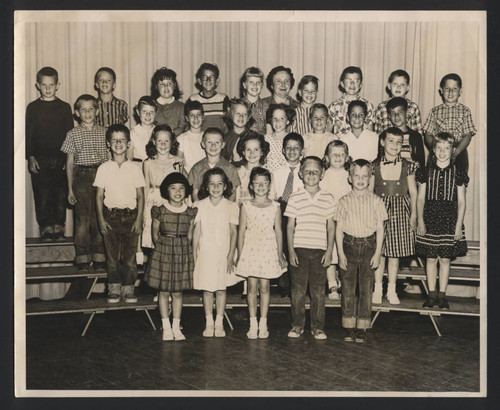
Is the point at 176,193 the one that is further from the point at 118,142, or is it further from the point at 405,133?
the point at 405,133

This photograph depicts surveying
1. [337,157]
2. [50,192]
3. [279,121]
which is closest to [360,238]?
[337,157]

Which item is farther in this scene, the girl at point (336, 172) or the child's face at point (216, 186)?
the girl at point (336, 172)

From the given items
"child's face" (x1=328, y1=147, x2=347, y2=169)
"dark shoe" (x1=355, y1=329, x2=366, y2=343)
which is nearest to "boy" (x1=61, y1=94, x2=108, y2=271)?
"child's face" (x1=328, y1=147, x2=347, y2=169)

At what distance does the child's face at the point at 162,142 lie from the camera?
5504mm

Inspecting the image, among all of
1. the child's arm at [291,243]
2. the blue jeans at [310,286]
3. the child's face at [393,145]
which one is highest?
the child's face at [393,145]

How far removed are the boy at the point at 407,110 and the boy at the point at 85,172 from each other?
208 centimetres

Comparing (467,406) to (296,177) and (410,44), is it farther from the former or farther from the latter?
(410,44)

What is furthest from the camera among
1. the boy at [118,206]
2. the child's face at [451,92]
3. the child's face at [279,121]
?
the child's face at [279,121]

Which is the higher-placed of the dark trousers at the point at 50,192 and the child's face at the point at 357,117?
the child's face at the point at 357,117

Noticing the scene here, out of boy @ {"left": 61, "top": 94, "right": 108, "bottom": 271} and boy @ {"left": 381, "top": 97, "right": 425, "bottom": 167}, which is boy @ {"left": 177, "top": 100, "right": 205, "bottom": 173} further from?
boy @ {"left": 381, "top": 97, "right": 425, "bottom": 167}

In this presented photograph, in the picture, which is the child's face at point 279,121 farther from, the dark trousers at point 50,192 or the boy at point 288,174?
the dark trousers at point 50,192

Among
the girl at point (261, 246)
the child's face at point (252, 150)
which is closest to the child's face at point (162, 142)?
the child's face at point (252, 150)

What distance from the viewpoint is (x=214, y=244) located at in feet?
17.4

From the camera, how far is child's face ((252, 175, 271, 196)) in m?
5.24
